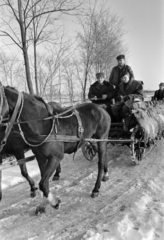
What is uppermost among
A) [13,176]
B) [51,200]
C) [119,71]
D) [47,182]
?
[119,71]

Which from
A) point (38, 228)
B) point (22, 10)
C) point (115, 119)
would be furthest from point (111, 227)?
point (22, 10)

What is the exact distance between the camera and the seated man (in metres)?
6.12

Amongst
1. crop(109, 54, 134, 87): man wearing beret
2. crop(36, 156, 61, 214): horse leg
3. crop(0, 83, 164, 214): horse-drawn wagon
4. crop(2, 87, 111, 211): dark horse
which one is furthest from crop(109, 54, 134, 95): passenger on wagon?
crop(36, 156, 61, 214): horse leg

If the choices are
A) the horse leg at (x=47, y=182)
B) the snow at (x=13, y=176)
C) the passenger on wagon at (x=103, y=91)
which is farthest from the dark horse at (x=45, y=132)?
the passenger on wagon at (x=103, y=91)

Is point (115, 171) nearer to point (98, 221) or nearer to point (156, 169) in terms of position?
point (156, 169)

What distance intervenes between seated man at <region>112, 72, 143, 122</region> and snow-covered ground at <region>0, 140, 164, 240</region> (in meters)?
1.58

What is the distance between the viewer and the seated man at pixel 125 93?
6.12 metres

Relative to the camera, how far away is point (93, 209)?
11.9ft

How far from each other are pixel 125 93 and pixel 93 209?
12.4 ft

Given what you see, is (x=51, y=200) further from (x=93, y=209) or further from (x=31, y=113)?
(x=31, y=113)

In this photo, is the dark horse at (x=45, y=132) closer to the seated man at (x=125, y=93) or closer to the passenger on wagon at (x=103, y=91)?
the seated man at (x=125, y=93)

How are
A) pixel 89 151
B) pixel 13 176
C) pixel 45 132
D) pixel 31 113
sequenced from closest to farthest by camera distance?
pixel 31 113, pixel 45 132, pixel 13 176, pixel 89 151

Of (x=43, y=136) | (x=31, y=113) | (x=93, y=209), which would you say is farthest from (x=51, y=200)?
(x=31, y=113)

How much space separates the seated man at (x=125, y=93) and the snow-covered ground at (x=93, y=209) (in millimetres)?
1577
